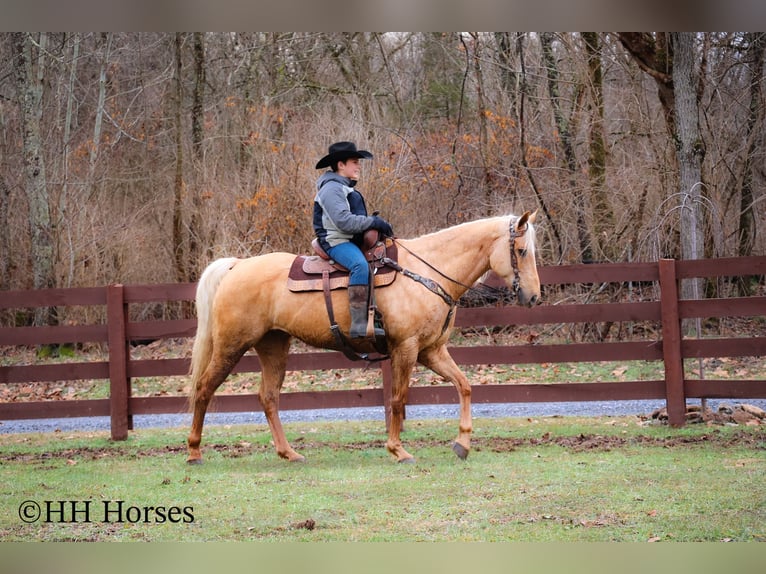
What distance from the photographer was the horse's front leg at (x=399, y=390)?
603 centimetres

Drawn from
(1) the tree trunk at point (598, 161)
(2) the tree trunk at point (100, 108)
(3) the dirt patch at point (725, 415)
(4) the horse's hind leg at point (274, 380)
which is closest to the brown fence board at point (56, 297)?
(4) the horse's hind leg at point (274, 380)

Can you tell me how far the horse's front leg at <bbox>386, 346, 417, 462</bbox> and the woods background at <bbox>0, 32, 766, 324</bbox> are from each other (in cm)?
438

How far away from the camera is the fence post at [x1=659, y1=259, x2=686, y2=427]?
696cm

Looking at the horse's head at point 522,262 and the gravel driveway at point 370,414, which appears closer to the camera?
the horse's head at point 522,262

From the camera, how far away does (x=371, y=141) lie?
11.4m

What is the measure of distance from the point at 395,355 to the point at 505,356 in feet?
5.05

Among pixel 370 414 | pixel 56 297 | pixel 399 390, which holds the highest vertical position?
pixel 56 297

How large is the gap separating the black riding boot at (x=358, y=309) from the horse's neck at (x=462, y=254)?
54cm

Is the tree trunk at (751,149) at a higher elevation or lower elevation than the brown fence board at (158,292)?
higher

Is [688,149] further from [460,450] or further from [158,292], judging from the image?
[158,292]

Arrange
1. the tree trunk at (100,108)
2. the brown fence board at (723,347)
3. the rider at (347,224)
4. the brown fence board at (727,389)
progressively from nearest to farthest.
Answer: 1. the rider at (347,224)
2. the brown fence board at (727,389)
3. the brown fence board at (723,347)
4. the tree trunk at (100,108)

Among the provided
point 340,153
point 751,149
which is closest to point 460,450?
point 340,153

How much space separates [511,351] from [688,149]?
3.91 metres

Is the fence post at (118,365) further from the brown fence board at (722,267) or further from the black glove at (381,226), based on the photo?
the brown fence board at (722,267)
